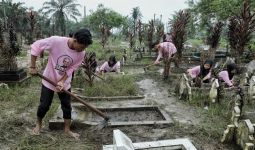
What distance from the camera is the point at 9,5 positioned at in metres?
42.8

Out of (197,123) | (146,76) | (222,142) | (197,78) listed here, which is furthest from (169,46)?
(222,142)

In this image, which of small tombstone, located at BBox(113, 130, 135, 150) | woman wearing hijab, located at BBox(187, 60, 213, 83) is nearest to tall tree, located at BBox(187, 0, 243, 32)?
woman wearing hijab, located at BBox(187, 60, 213, 83)

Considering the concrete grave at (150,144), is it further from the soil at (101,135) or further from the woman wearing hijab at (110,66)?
the woman wearing hijab at (110,66)

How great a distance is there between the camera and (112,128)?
560 cm

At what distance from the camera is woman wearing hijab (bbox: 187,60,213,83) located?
27.6 feet

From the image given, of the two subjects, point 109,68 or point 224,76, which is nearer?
point 224,76

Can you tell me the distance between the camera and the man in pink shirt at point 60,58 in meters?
4.59

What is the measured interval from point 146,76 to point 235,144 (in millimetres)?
6426

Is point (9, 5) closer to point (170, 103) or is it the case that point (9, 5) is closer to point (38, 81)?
point (38, 81)

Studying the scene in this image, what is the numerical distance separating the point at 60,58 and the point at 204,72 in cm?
480

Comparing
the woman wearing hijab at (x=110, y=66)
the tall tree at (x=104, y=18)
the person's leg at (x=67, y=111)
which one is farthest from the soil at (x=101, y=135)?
the tall tree at (x=104, y=18)

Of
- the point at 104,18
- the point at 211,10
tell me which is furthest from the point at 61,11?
the point at 211,10

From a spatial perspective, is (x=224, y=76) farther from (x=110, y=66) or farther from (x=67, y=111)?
(x=67, y=111)

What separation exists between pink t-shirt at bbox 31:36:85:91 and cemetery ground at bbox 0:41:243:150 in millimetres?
876
